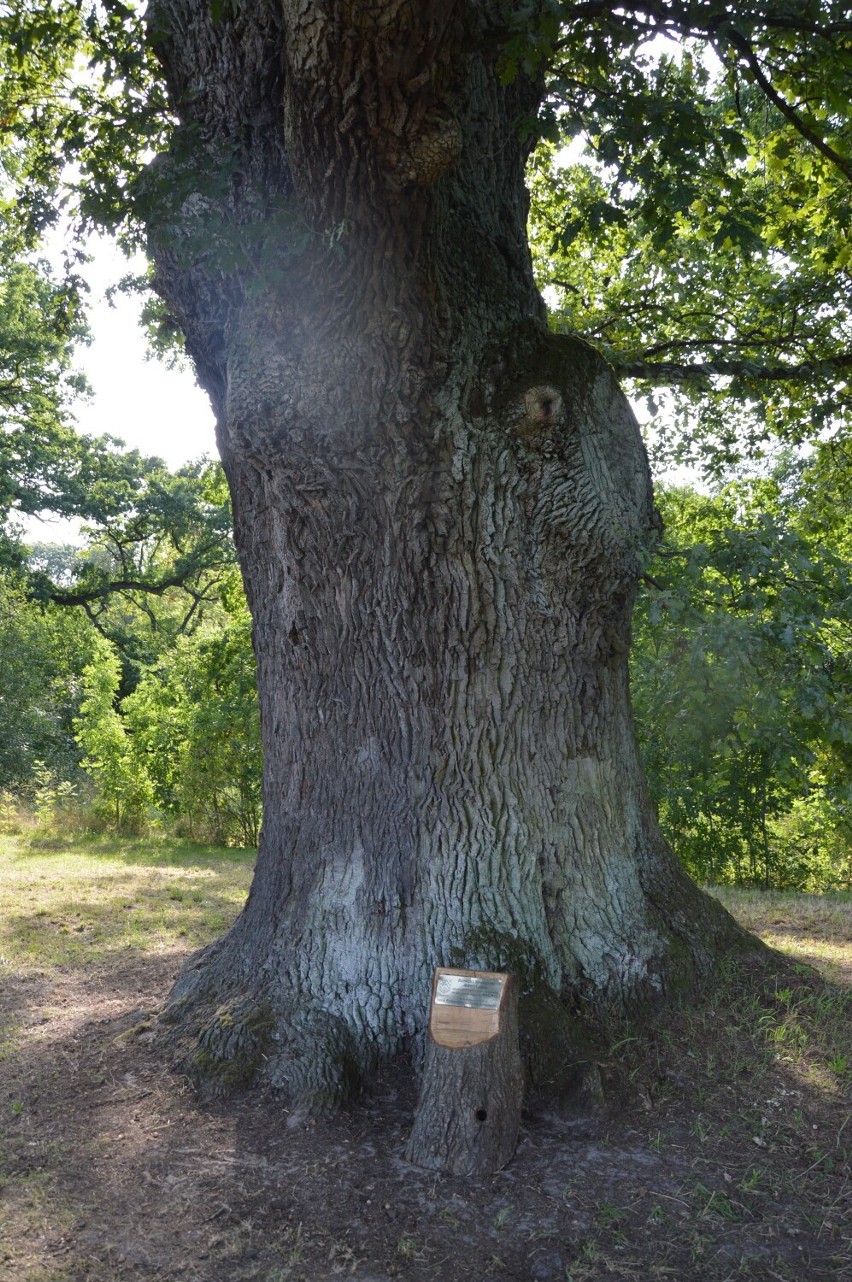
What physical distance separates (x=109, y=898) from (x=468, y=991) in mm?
6073

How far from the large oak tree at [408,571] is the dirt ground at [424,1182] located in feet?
1.01

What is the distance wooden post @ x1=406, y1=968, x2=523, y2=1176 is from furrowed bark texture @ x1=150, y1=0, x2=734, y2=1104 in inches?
20.1

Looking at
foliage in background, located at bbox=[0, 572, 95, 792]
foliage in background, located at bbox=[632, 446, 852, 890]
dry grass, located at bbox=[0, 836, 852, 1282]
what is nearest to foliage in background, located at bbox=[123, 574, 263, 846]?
foliage in background, located at bbox=[0, 572, 95, 792]

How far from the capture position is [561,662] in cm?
468

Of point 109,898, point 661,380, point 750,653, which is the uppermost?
point 661,380

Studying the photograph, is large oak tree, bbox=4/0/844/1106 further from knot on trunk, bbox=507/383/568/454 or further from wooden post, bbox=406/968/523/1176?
wooden post, bbox=406/968/523/1176

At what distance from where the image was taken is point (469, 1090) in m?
3.72

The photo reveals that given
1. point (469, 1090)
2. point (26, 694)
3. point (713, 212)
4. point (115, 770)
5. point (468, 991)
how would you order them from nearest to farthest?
point (469, 1090), point (468, 991), point (713, 212), point (115, 770), point (26, 694)

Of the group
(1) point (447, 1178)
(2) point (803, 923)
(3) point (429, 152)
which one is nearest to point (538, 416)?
(3) point (429, 152)

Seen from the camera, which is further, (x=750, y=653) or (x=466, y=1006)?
(x=750, y=653)

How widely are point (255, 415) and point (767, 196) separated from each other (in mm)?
5925

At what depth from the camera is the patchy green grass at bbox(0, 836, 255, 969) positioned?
7105 millimetres

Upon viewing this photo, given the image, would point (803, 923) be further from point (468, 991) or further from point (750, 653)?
point (468, 991)

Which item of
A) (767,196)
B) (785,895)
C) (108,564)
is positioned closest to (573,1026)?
(785,895)
